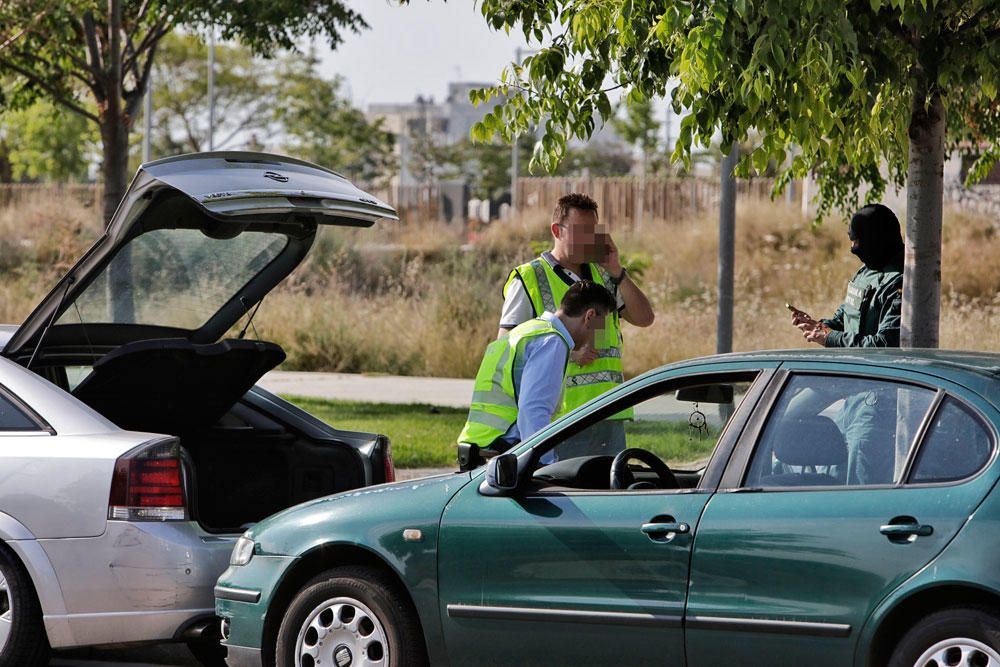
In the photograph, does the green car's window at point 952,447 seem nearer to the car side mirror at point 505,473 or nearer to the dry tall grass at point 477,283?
the car side mirror at point 505,473

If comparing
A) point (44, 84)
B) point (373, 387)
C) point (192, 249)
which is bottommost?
point (373, 387)

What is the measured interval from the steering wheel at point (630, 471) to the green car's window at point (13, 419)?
2.40 metres

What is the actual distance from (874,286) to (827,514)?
2640mm

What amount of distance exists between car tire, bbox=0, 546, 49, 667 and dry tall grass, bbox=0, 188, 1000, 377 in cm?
1189

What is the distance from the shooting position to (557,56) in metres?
7.04

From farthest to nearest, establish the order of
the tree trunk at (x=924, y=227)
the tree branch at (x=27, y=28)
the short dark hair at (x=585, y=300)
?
the tree branch at (x=27, y=28), the tree trunk at (x=924, y=227), the short dark hair at (x=585, y=300)

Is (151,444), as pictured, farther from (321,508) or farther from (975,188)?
(975,188)

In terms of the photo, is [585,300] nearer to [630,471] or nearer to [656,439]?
[656,439]

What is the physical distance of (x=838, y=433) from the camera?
485 cm

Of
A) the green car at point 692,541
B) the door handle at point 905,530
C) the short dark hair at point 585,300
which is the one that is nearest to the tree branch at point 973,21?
the short dark hair at point 585,300

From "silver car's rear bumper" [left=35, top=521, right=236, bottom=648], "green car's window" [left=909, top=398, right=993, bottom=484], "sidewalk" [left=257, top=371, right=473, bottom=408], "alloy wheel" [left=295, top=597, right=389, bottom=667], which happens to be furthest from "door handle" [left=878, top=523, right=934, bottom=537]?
"sidewalk" [left=257, top=371, right=473, bottom=408]

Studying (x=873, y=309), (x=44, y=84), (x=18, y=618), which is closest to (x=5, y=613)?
(x=18, y=618)

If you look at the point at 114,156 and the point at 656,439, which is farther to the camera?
the point at 114,156

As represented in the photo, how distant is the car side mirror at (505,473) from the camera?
207 inches
